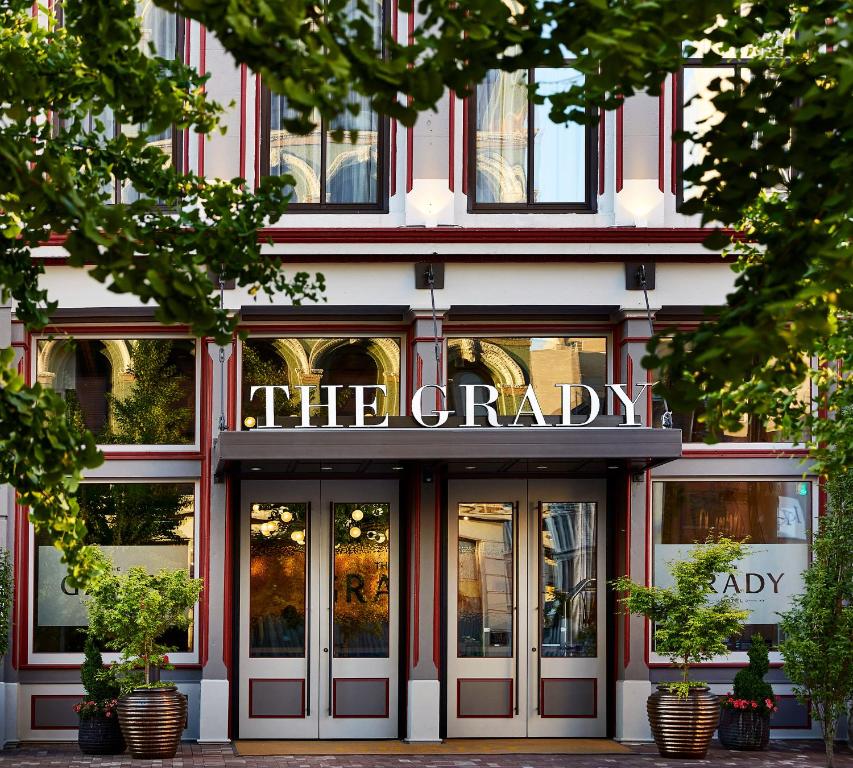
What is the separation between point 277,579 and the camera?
696 inches

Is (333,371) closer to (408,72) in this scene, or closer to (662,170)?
(662,170)

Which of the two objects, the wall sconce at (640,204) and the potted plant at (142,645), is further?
the wall sconce at (640,204)

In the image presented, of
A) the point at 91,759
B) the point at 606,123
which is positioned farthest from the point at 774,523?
the point at 91,759

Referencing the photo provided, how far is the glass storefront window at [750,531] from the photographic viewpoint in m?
17.7

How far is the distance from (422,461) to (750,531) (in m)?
3.96

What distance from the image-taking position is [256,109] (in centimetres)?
1769

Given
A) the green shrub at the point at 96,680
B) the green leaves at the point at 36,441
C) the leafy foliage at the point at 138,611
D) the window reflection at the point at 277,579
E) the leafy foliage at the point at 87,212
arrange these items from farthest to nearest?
1. the window reflection at the point at 277,579
2. the green shrub at the point at 96,680
3. the leafy foliage at the point at 138,611
4. the green leaves at the point at 36,441
5. the leafy foliage at the point at 87,212

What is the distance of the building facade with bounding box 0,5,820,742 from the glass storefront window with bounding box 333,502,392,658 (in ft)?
0.08

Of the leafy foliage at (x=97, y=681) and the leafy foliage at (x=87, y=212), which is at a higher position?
the leafy foliage at (x=87, y=212)

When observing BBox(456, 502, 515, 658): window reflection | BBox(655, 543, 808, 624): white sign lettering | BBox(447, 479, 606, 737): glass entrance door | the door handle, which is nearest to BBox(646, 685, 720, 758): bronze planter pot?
BBox(447, 479, 606, 737): glass entrance door

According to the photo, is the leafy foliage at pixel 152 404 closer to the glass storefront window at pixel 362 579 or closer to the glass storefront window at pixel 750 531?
the glass storefront window at pixel 362 579

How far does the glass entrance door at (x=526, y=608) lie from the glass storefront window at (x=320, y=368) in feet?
4.88

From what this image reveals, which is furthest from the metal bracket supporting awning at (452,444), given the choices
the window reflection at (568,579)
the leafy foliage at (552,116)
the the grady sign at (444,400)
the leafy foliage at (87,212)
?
the leafy foliage at (552,116)

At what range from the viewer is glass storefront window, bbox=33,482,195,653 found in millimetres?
17375
